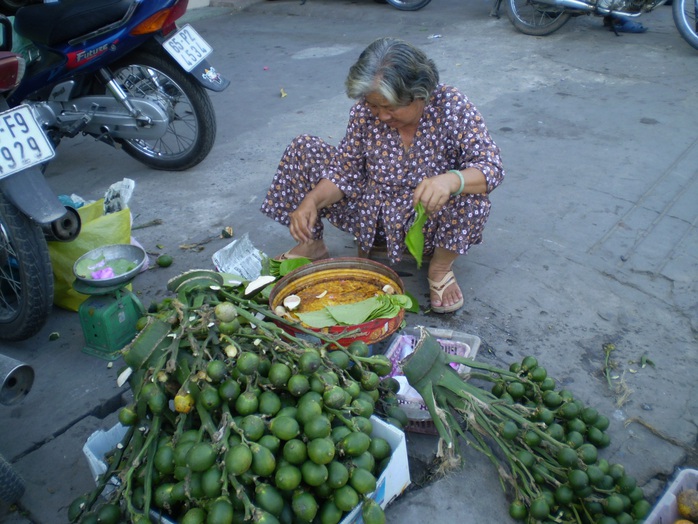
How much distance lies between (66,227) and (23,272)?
0.85 feet

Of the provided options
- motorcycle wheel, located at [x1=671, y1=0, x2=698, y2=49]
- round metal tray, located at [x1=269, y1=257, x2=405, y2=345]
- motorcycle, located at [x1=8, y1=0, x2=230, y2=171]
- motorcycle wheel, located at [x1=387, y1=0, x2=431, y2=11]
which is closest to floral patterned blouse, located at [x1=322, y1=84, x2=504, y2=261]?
round metal tray, located at [x1=269, y1=257, x2=405, y2=345]

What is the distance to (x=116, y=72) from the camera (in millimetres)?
3682

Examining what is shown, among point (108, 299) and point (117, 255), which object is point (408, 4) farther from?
point (108, 299)

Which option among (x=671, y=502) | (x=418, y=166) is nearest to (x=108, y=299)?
(x=418, y=166)

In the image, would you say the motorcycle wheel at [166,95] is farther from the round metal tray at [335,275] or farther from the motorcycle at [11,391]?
the motorcycle at [11,391]

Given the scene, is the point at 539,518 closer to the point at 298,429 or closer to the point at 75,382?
the point at 298,429

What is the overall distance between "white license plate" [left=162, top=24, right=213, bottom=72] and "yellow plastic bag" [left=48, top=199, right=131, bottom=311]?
43.4 inches

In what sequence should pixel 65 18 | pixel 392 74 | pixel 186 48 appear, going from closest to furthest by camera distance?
pixel 392 74 → pixel 65 18 → pixel 186 48

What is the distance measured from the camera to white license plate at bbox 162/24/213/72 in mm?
3500

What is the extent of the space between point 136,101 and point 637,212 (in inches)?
110

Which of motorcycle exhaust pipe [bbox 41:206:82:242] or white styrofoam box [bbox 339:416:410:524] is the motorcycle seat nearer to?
motorcycle exhaust pipe [bbox 41:206:82:242]

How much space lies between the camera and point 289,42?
22.1 ft

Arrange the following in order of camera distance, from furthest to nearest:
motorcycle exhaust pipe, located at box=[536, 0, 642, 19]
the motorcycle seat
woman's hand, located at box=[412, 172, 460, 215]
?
1. motorcycle exhaust pipe, located at box=[536, 0, 642, 19]
2. the motorcycle seat
3. woman's hand, located at box=[412, 172, 460, 215]

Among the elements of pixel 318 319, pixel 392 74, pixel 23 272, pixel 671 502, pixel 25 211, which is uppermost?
pixel 392 74
